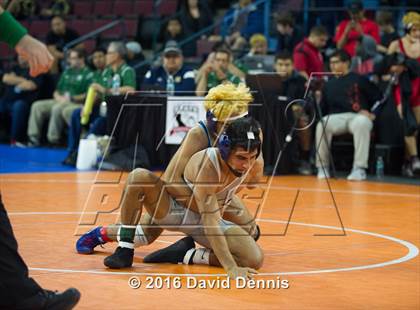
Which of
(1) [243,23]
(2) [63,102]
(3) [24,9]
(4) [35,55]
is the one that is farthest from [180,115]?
(3) [24,9]

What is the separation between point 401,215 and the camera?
882 centimetres

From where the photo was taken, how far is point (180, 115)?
1236 centimetres

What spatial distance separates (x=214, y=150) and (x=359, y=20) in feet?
30.2

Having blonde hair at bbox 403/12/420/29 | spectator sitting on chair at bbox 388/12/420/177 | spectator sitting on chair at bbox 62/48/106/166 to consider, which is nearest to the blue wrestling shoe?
spectator sitting on chair at bbox 388/12/420/177

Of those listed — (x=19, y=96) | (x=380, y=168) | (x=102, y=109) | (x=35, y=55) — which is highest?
(x=35, y=55)

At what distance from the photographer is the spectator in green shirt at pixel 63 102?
16.1 meters

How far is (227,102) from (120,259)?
1.23 meters

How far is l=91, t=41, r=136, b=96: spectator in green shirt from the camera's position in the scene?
43.9ft

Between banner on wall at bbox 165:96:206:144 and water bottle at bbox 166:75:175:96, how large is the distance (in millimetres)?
351

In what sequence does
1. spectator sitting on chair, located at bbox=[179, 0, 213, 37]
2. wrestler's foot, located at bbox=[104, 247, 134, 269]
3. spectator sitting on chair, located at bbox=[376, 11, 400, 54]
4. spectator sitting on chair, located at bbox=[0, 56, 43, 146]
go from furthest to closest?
spectator sitting on chair, located at bbox=[179, 0, 213, 37] < spectator sitting on chair, located at bbox=[0, 56, 43, 146] < spectator sitting on chair, located at bbox=[376, 11, 400, 54] < wrestler's foot, located at bbox=[104, 247, 134, 269]

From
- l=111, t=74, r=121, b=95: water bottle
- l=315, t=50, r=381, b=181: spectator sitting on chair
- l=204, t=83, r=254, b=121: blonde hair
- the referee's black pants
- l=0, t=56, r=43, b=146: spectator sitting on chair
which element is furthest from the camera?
l=0, t=56, r=43, b=146: spectator sitting on chair

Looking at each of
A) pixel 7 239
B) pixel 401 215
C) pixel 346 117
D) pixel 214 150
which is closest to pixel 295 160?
pixel 346 117

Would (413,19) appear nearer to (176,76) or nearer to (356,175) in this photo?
(356,175)

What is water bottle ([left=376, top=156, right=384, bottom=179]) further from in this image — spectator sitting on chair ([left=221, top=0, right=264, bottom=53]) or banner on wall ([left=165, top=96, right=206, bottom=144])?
spectator sitting on chair ([left=221, top=0, right=264, bottom=53])
